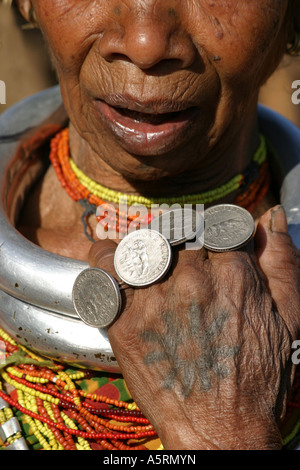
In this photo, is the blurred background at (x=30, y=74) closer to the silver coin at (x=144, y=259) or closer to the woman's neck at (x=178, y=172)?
the woman's neck at (x=178, y=172)

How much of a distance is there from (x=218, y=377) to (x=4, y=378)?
75 cm

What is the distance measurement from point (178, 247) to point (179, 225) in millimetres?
56

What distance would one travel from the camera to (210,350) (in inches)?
54.7

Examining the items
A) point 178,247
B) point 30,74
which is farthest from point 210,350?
point 30,74

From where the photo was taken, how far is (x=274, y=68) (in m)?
1.98

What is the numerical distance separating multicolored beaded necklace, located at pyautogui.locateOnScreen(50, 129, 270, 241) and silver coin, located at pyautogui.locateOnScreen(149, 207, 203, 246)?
416mm

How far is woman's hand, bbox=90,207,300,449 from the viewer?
4.45ft

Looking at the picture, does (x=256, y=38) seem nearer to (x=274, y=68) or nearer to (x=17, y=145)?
(x=274, y=68)

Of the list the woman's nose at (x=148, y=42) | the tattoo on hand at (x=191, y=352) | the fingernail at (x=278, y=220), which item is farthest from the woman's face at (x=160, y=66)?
the tattoo on hand at (x=191, y=352)

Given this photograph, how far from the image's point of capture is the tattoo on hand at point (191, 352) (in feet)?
4.52

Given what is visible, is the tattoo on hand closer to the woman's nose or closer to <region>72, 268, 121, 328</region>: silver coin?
<region>72, 268, 121, 328</region>: silver coin

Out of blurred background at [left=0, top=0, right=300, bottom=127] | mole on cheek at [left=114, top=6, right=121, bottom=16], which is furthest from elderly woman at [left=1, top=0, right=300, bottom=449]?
blurred background at [left=0, top=0, right=300, bottom=127]

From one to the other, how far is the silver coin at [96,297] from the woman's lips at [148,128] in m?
0.38

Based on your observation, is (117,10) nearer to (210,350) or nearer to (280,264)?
(280,264)
